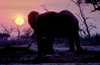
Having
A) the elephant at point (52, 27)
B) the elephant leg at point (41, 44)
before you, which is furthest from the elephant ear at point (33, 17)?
the elephant leg at point (41, 44)

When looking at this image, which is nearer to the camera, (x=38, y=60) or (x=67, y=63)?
(x=67, y=63)

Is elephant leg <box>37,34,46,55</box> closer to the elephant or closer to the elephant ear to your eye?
the elephant

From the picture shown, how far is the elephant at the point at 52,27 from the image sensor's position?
11.8m

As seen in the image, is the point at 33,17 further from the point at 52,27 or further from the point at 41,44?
the point at 41,44

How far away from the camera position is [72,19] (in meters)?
11.8

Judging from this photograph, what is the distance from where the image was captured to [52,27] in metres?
11.9

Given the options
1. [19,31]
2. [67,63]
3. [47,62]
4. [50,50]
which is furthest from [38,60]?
[19,31]

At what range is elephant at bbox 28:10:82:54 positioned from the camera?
11.8 m

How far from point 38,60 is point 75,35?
384cm

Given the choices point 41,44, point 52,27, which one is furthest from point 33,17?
point 41,44

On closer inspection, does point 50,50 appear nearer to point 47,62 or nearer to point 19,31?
point 47,62

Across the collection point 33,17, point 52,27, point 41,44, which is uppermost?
point 33,17

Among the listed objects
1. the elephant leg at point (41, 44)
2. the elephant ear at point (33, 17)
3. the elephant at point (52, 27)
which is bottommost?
the elephant leg at point (41, 44)

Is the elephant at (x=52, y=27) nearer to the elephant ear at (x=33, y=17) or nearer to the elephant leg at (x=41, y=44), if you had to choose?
the elephant leg at (x=41, y=44)
